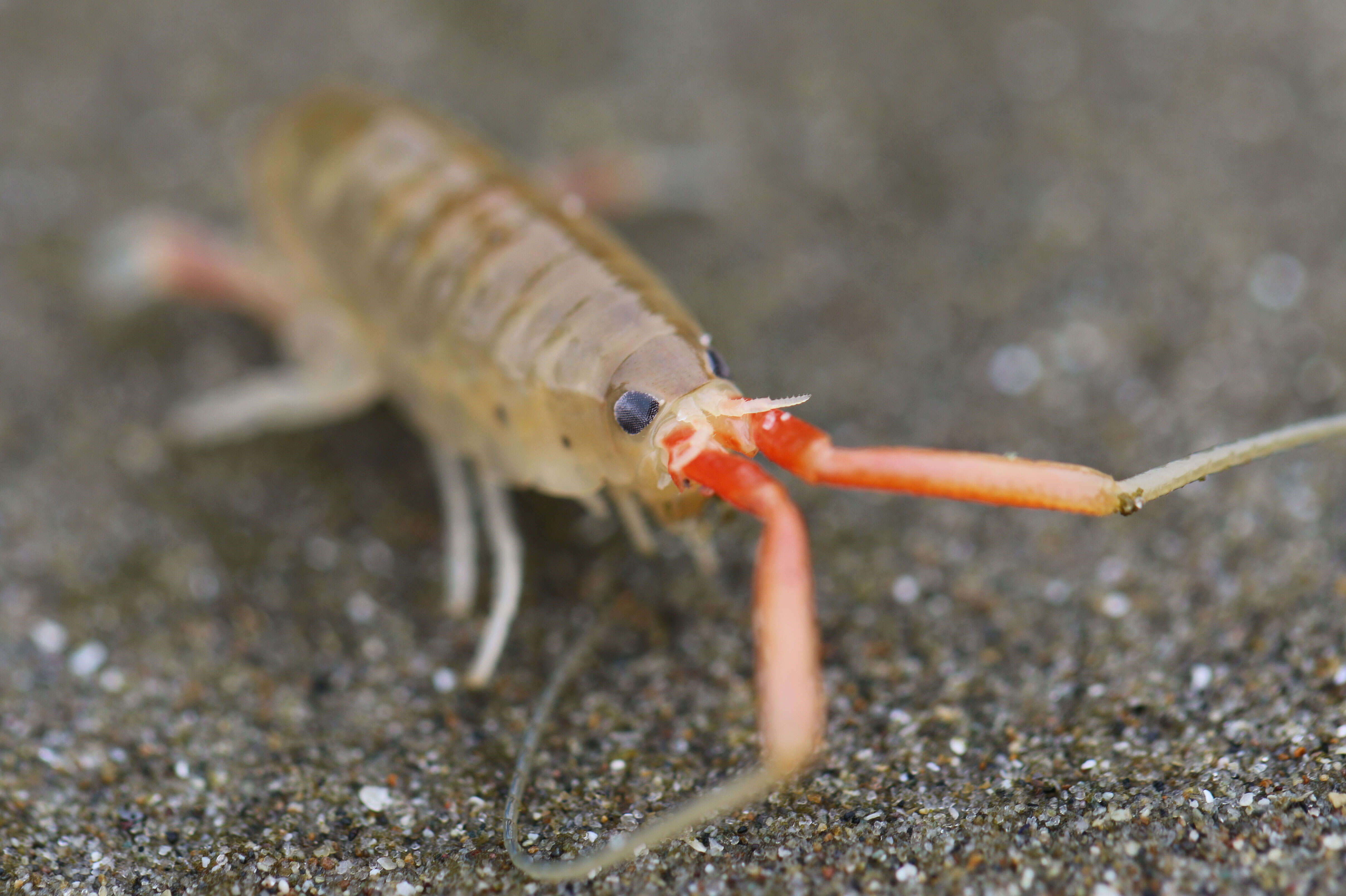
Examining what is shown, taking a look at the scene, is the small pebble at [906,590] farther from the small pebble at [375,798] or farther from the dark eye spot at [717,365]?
the small pebble at [375,798]

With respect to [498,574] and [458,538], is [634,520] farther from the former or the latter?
[458,538]

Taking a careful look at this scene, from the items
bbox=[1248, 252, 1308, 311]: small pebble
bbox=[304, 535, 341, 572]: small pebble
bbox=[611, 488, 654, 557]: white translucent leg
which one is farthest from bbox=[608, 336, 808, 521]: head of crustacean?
bbox=[1248, 252, 1308, 311]: small pebble

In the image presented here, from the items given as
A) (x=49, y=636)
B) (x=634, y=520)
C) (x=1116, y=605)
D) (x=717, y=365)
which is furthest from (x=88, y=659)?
(x=1116, y=605)

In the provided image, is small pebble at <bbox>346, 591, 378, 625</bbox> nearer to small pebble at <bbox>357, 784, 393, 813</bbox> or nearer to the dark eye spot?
small pebble at <bbox>357, 784, 393, 813</bbox>

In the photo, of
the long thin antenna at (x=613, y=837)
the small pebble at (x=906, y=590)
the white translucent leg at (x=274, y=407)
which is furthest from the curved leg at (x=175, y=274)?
the small pebble at (x=906, y=590)

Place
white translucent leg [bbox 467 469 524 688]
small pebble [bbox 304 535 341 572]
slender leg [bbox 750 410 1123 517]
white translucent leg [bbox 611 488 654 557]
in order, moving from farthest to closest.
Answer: small pebble [bbox 304 535 341 572] → white translucent leg [bbox 467 469 524 688] → white translucent leg [bbox 611 488 654 557] → slender leg [bbox 750 410 1123 517]

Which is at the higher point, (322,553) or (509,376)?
(509,376)
